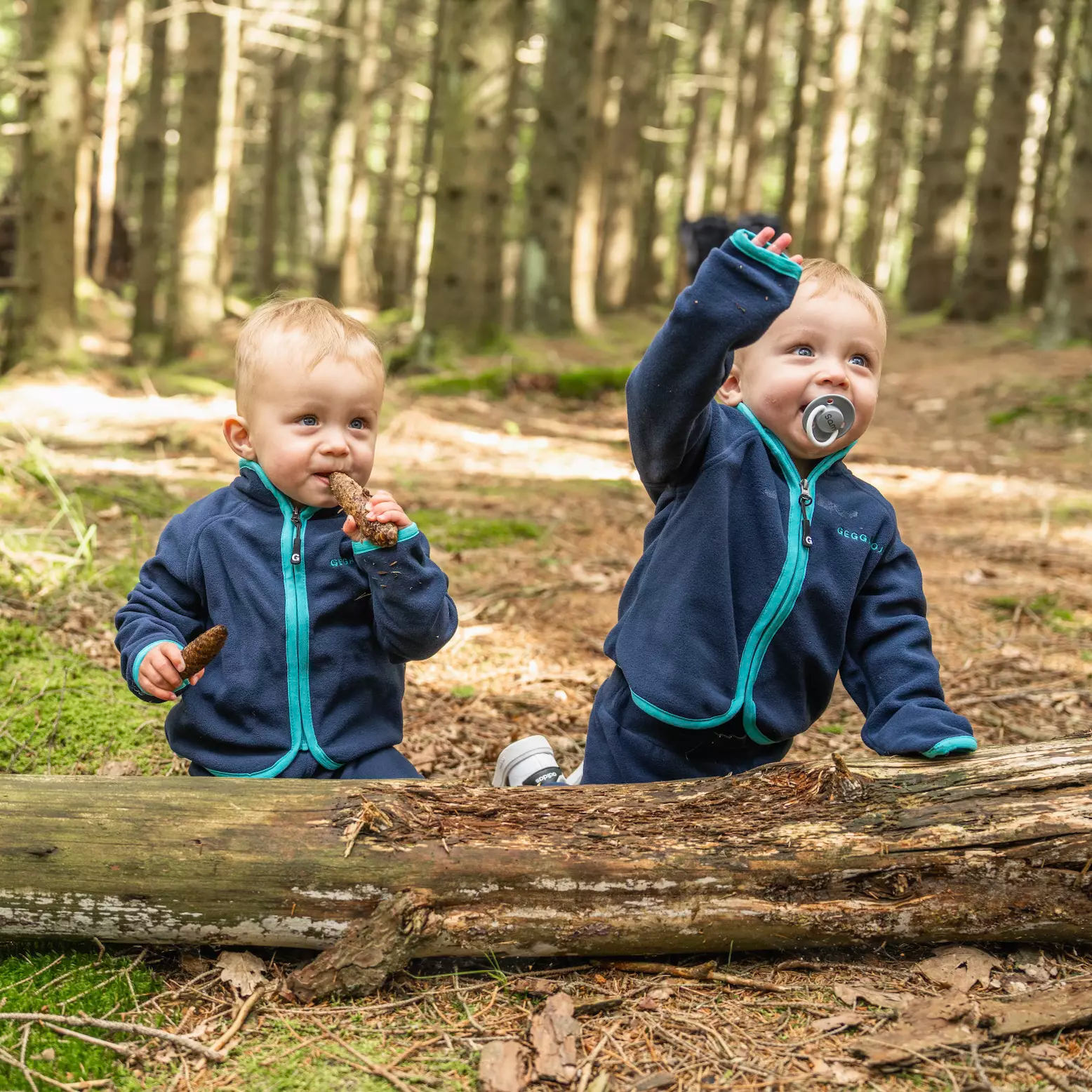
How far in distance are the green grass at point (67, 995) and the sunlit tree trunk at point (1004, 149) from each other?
56.8ft

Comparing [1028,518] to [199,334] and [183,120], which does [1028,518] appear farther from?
[183,120]

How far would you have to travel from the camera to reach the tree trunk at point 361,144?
59.0 feet

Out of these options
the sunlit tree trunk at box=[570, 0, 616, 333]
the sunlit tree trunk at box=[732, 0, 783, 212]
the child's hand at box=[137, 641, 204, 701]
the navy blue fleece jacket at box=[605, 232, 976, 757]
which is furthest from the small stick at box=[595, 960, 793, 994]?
the sunlit tree trunk at box=[732, 0, 783, 212]

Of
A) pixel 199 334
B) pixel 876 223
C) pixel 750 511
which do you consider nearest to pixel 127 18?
pixel 199 334

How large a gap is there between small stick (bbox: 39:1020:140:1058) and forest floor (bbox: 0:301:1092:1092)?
0.02 metres

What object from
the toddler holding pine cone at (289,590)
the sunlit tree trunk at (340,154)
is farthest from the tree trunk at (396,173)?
the toddler holding pine cone at (289,590)

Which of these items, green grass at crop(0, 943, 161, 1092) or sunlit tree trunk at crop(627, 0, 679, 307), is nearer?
green grass at crop(0, 943, 161, 1092)

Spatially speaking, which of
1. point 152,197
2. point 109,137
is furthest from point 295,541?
point 109,137

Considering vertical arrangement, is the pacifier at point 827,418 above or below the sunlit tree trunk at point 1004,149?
below

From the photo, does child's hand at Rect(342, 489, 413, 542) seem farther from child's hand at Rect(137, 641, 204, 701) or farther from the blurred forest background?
the blurred forest background

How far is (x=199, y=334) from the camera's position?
38.2 ft

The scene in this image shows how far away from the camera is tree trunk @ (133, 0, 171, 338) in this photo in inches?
531

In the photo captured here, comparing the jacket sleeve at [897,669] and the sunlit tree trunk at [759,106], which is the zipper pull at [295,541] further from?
the sunlit tree trunk at [759,106]

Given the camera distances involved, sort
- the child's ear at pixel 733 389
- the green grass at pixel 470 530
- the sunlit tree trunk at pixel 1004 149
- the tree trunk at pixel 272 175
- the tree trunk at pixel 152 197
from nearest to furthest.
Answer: the child's ear at pixel 733 389 → the green grass at pixel 470 530 → the tree trunk at pixel 152 197 → the sunlit tree trunk at pixel 1004 149 → the tree trunk at pixel 272 175
